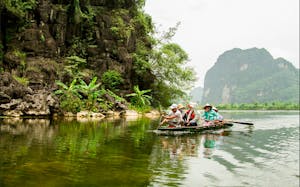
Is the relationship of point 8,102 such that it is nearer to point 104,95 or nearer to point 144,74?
point 104,95

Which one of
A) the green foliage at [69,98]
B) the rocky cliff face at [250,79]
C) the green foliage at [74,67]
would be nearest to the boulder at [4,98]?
the green foliage at [69,98]

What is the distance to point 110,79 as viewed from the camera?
29.5 metres


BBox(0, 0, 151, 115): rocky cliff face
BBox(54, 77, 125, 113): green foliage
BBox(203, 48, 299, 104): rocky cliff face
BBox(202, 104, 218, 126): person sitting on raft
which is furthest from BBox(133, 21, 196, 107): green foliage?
BBox(203, 48, 299, 104): rocky cliff face

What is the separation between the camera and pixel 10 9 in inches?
968

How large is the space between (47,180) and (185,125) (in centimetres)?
954

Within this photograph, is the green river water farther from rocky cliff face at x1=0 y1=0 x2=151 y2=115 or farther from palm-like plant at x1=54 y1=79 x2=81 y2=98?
rocky cliff face at x1=0 y1=0 x2=151 y2=115

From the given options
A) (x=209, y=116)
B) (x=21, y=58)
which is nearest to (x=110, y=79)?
(x=21, y=58)

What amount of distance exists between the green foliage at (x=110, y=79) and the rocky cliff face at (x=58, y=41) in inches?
31.1

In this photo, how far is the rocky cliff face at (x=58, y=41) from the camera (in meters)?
24.1

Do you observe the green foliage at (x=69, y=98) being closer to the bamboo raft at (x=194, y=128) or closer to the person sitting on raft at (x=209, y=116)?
the person sitting on raft at (x=209, y=116)

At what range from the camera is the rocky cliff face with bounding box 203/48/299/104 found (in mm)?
140500

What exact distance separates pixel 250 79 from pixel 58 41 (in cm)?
14534

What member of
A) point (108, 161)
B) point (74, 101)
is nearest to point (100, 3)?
point (74, 101)

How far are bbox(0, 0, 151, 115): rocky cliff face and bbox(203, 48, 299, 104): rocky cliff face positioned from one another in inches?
4407
